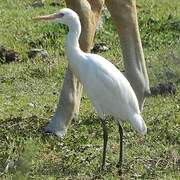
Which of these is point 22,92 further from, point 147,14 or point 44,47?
point 147,14

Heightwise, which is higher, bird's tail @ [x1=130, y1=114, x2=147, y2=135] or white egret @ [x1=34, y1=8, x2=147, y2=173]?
white egret @ [x1=34, y1=8, x2=147, y2=173]

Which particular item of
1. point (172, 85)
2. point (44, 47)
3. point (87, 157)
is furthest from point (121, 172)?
point (44, 47)

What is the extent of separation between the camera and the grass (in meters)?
6.48

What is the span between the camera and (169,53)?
998 cm

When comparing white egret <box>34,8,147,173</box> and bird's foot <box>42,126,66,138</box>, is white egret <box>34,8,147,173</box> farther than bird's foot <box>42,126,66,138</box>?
No

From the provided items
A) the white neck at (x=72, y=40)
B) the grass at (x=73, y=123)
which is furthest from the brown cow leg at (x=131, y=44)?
the white neck at (x=72, y=40)

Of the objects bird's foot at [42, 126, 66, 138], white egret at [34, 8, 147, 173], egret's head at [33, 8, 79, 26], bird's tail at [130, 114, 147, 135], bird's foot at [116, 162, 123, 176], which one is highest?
egret's head at [33, 8, 79, 26]

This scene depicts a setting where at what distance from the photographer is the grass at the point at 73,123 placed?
648 cm

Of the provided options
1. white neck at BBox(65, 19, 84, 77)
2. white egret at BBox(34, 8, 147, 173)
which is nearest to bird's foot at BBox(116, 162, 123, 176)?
white egret at BBox(34, 8, 147, 173)

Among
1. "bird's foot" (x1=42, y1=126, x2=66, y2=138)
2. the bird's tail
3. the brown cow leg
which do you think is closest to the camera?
the bird's tail

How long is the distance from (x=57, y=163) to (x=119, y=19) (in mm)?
1630

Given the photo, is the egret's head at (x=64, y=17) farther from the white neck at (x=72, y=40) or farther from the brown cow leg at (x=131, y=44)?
the brown cow leg at (x=131, y=44)

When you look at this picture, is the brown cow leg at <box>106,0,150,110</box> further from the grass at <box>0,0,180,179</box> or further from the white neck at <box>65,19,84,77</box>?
the white neck at <box>65,19,84,77</box>

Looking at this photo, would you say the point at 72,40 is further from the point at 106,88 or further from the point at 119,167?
the point at 119,167
